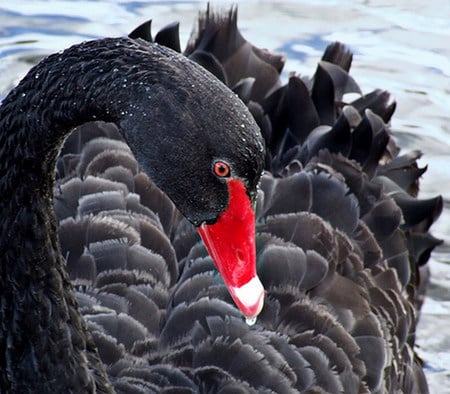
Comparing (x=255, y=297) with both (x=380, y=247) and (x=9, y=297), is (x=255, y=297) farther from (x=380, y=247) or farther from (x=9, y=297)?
(x=380, y=247)

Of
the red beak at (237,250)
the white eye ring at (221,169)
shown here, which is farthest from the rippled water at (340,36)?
the white eye ring at (221,169)

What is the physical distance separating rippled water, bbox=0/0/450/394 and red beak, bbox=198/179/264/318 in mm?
3303

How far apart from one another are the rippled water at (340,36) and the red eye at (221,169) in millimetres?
3443

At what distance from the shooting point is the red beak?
9.41 feet

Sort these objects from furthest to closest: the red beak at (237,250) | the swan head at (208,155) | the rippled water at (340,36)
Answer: the rippled water at (340,36) < the red beak at (237,250) < the swan head at (208,155)

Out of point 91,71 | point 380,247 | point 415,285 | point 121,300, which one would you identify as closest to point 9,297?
point 121,300

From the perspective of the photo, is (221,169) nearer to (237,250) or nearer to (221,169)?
(221,169)

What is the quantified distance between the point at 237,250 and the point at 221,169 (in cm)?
25

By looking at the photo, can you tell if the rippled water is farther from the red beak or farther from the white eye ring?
the white eye ring

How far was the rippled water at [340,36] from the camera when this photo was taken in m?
6.41

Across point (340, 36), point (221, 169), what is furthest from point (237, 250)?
point (340, 36)

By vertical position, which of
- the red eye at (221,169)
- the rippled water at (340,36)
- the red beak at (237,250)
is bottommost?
the rippled water at (340,36)

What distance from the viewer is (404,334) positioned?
4422mm

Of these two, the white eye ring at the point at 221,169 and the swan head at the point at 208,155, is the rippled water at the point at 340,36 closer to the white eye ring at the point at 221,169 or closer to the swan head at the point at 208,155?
the swan head at the point at 208,155
